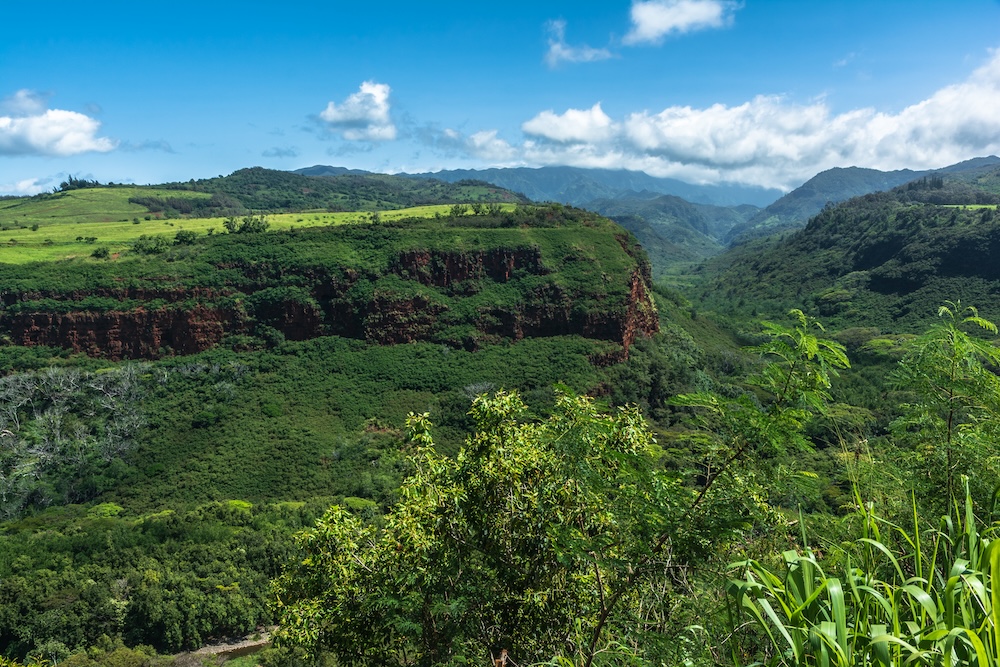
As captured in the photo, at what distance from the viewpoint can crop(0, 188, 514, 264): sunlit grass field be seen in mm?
68188

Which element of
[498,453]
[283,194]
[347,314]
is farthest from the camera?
[283,194]

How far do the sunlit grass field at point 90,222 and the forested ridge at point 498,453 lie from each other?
9050 mm

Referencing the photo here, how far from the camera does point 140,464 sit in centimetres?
4797

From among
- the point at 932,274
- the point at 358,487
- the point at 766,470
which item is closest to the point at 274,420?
the point at 358,487

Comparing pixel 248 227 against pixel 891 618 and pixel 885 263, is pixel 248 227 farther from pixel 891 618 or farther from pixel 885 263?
pixel 885 263

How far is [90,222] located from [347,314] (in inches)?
2650

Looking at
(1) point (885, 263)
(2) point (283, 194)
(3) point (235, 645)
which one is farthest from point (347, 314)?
(2) point (283, 194)

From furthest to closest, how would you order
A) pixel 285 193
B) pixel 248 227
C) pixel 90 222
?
pixel 285 193, pixel 90 222, pixel 248 227

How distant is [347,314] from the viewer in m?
65.3

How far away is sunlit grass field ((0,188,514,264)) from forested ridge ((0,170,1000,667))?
29.7ft

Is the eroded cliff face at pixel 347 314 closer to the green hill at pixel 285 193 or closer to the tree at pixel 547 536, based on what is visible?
the tree at pixel 547 536

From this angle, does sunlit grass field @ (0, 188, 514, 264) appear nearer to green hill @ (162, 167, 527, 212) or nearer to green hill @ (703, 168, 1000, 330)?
green hill @ (162, 167, 527, 212)

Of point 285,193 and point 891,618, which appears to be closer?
point 891,618

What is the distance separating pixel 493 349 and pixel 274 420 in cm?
2490
